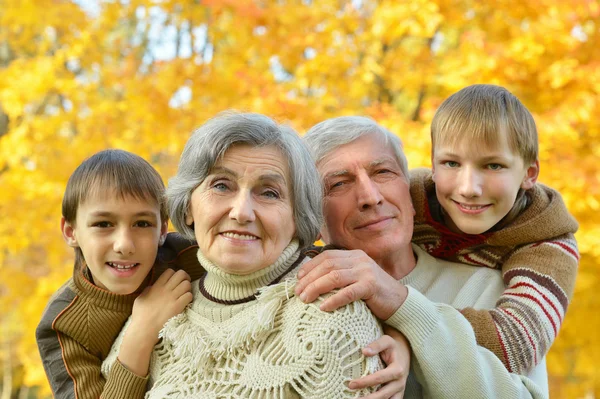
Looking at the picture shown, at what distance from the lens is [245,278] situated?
1.94 metres

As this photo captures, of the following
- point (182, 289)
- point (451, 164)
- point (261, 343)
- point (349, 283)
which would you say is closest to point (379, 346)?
point (349, 283)

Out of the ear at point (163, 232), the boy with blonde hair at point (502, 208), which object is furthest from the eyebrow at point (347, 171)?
the ear at point (163, 232)

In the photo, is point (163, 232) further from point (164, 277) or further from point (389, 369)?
point (389, 369)

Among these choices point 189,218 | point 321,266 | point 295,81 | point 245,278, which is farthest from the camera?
point 295,81

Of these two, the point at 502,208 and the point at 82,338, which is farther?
the point at 502,208

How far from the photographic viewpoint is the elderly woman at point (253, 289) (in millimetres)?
1730

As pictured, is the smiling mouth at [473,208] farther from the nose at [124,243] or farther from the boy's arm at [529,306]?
the nose at [124,243]

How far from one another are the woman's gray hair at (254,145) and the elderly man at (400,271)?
0.17m

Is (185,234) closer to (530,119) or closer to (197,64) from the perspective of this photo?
(530,119)

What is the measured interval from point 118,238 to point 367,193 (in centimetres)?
87

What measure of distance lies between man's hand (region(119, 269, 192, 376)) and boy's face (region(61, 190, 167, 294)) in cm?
8

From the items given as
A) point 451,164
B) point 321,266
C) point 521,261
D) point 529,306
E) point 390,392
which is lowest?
point 390,392

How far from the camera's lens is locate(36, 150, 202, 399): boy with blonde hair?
208 centimetres

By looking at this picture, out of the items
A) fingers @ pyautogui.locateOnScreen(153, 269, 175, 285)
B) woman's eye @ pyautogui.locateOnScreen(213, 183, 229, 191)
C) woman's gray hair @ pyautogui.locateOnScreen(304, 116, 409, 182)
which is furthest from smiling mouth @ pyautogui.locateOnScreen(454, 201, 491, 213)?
fingers @ pyautogui.locateOnScreen(153, 269, 175, 285)
